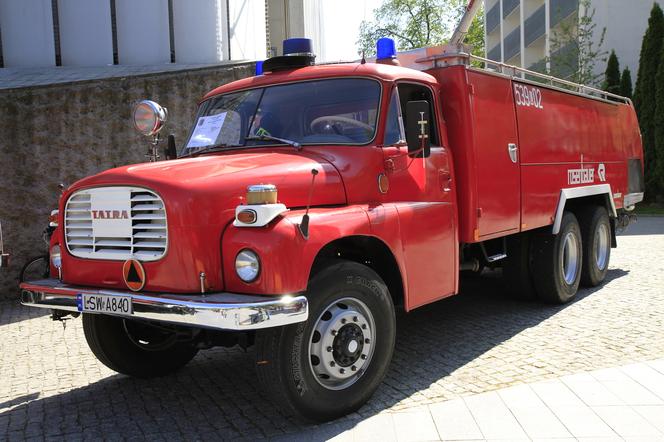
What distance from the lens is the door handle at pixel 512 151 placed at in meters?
5.99

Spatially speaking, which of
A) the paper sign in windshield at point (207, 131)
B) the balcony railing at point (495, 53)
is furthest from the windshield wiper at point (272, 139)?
the balcony railing at point (495, 53)

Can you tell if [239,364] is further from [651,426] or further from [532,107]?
[532,107]

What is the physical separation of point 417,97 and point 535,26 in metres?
35.1

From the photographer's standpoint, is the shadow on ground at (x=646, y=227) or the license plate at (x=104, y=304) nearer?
the license plate at (x=104, y=304)

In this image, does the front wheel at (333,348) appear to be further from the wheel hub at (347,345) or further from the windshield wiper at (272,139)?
the windshield wiper at (272,139)

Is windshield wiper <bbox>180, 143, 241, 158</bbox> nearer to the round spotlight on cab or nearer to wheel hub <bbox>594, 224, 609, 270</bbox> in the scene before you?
the round spotlight on cab

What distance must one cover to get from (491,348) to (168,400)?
289 cm

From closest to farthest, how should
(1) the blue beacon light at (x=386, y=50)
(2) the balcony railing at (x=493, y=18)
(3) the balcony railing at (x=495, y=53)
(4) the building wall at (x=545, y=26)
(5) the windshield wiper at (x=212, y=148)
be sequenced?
(5) the windshield wiper at (x=212, y=148) → (1) the blue beacon light at (x=386, y=50) → (4) the building wall at (x=545, y=26) → (2) the balcony railing at (x=493, y=18) → (3) the balcony railing at (x=495, y=53)

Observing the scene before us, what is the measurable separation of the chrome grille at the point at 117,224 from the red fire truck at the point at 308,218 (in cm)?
1

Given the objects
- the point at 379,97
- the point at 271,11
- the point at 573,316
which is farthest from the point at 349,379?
the point at 271,11

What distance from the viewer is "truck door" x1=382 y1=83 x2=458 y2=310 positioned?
454 centimetres

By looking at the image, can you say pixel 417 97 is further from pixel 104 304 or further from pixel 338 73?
pixel 104 304

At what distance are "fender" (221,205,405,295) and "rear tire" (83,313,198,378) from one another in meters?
1.41

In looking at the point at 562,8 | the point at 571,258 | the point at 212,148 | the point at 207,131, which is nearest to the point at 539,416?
the point at 212,148
